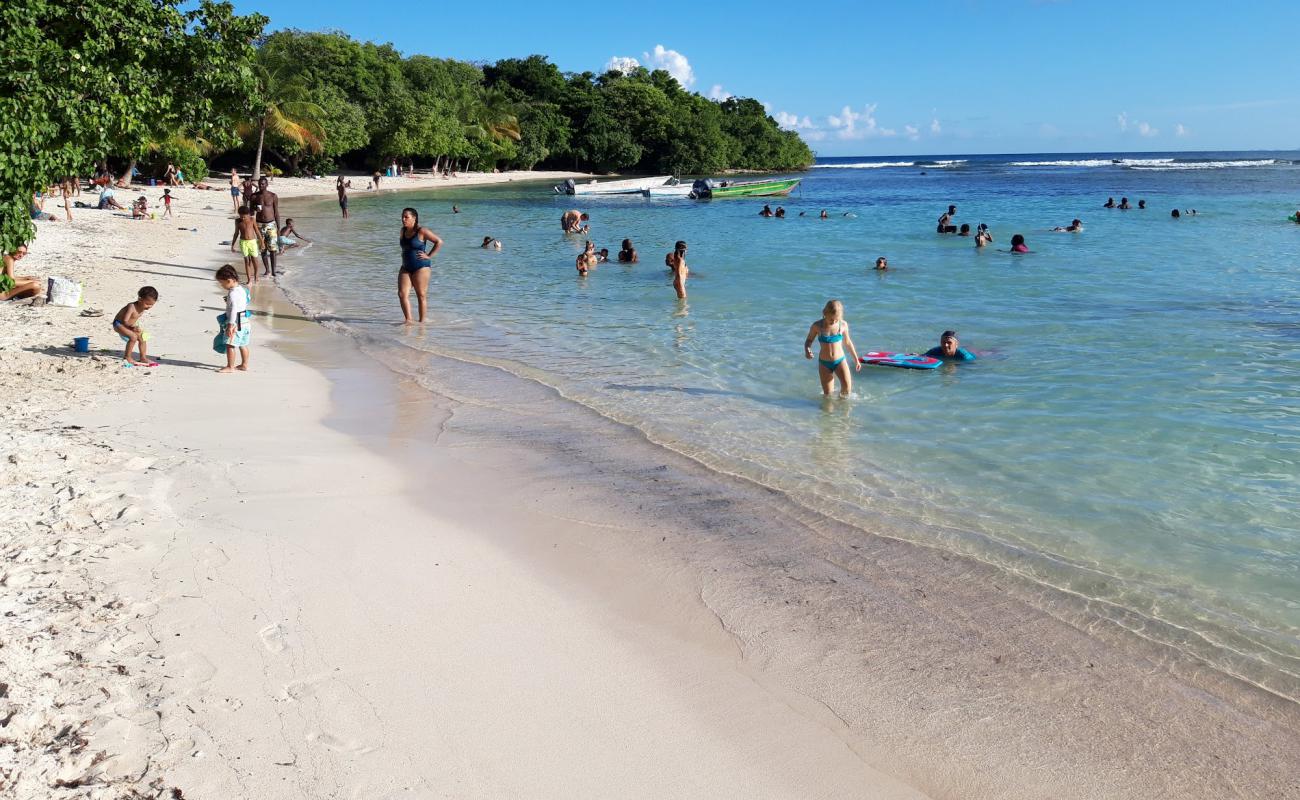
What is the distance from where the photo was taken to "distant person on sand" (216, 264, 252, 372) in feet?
31.7

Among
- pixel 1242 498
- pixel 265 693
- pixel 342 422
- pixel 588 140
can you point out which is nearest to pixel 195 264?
pixel 342 422

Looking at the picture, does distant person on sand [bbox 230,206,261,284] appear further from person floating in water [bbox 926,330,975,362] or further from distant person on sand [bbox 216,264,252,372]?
person floating in water [bbox 926,330,975,362]

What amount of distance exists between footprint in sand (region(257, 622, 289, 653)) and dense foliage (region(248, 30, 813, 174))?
176 feet

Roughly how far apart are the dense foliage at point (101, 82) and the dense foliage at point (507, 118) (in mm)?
42725

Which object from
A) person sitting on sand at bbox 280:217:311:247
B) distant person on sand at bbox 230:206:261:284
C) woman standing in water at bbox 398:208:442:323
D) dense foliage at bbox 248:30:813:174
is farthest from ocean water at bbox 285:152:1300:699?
dense foliage at bbox 248:30:813:174

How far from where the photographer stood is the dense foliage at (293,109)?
9.75 metres

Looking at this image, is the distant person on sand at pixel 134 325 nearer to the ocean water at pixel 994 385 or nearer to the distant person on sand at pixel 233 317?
the distant person on sand at pixel 233 317

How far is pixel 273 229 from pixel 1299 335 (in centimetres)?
1798

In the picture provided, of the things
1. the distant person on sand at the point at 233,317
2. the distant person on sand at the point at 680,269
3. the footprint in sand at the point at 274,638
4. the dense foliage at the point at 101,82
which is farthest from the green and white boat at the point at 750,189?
the footprint in sand at the point at 274,638

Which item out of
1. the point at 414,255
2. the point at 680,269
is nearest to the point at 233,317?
the point at 414,255

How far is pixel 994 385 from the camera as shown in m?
10.1

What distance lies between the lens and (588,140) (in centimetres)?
9475

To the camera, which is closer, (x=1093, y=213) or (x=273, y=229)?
(x=273, y=229)

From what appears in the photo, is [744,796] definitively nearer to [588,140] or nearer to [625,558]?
[625,558]
